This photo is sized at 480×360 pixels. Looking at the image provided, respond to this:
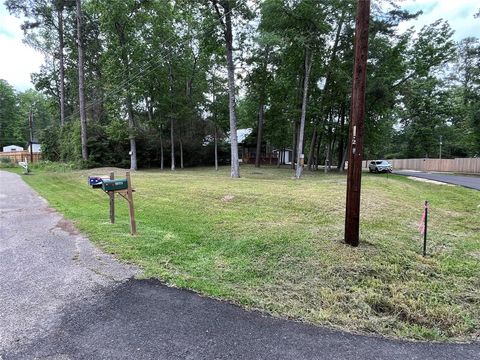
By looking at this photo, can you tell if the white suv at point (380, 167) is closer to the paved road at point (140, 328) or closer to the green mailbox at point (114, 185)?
the green mailbox at point (114, 185)

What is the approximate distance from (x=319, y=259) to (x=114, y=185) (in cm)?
403

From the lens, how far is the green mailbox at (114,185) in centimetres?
612

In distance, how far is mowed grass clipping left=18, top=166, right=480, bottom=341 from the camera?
3367mm

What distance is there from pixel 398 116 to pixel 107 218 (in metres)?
50.5

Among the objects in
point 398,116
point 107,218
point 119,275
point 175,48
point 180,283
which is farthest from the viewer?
point 398,116

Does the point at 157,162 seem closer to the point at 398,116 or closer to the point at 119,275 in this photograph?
the point at 119,275

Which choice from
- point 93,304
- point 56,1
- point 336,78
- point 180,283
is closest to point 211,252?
point 180,283

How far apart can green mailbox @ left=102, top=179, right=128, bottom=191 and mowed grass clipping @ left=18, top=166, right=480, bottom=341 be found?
887 mm

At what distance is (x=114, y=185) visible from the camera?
623 centimetres

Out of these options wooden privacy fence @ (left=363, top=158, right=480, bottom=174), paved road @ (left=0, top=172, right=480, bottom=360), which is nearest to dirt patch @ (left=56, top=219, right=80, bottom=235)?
paved road @ (left=0, top=172, right=480, bottom=360)

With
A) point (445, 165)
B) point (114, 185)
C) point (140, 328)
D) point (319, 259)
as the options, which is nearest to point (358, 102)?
point (319, 259)

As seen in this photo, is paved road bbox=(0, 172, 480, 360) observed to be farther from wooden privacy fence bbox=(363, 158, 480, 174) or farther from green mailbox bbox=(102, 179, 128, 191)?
wooden privacy fence bbox=(363, 158, 480, 174)

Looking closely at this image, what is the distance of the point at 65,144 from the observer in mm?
30578

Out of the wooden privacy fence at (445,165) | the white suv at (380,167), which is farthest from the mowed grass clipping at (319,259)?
the wooden privacy fence at (445,165)
